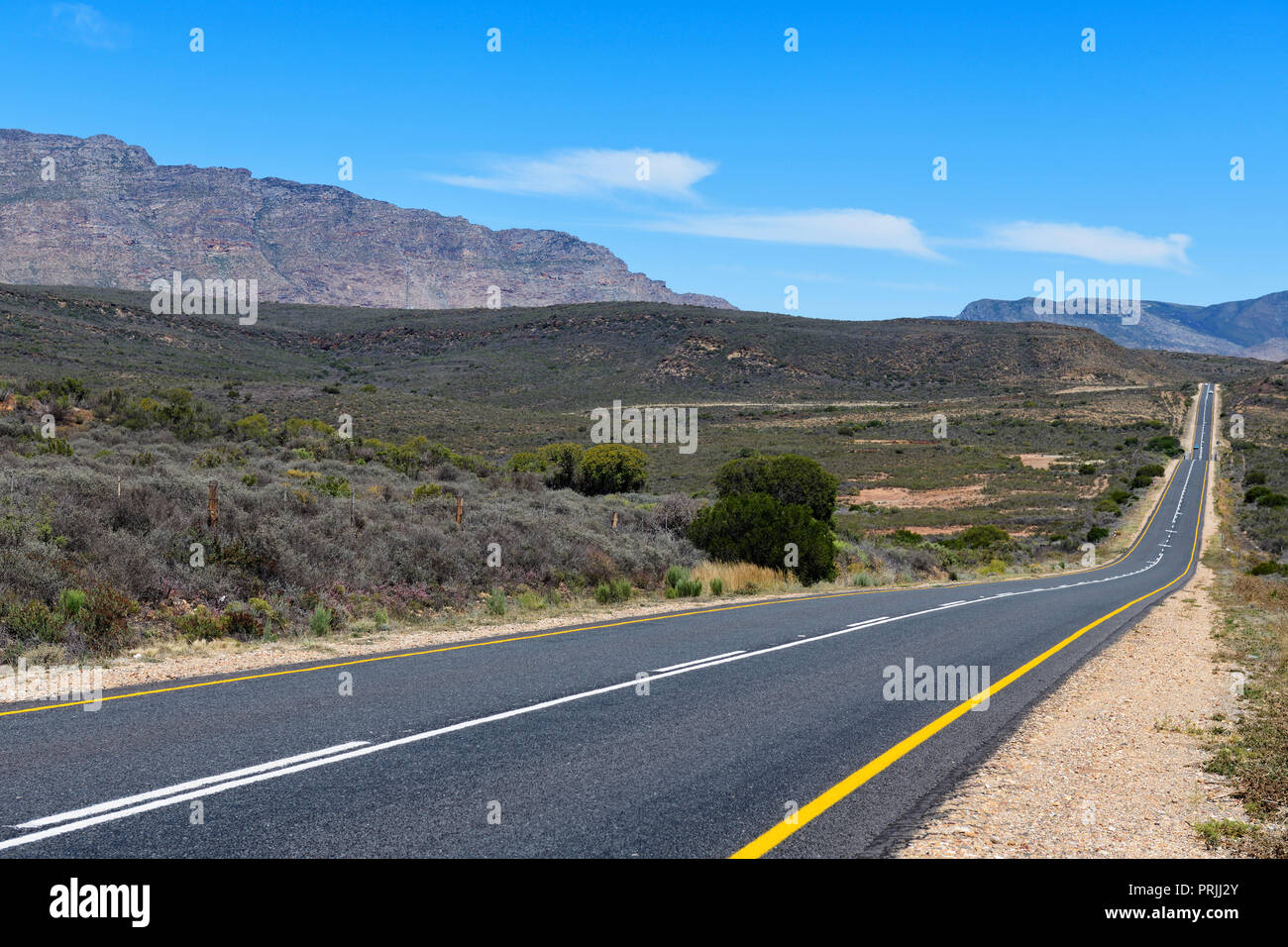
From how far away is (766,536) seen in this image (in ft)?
70.7

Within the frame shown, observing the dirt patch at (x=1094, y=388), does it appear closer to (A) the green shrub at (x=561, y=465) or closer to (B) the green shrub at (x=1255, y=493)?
(B) the green shrub at (x=1255, y=493)

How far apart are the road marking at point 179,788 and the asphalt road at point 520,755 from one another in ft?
0.07

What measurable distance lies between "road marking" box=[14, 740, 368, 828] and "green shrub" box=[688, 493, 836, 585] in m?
16.1

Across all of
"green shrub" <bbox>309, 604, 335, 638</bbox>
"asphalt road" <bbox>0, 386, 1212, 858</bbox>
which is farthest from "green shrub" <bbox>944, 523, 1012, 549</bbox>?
"green shrub" <bbox>309, 604, 335, 638</bbox>

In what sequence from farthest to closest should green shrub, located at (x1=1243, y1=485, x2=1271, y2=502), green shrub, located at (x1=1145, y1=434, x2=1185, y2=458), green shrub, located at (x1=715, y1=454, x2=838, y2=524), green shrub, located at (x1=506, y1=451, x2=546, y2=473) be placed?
green shrub, located at (x1=1145, y1=434, x2=1185, y2=458) → green shrub, located at (x1=1243, y1=485, x2=1271, y2=502) → green shrub, located at (x1=506, y1=451, x2=546, y2=473) → green shrub, located at (x1=715, y1=454, x2=838, y2=524)

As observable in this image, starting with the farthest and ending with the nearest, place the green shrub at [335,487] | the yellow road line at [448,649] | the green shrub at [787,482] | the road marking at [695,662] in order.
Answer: the green shrub at [787,482] < the green shrub at [335,487] < the road marking at [695,662] < the yellow road line at [448,649]

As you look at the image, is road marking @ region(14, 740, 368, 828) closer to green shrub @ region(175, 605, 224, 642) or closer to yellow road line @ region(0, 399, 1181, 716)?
yellow road line @ region(0, 399, 1181, 716)

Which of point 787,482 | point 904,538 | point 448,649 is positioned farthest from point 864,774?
point 904,538

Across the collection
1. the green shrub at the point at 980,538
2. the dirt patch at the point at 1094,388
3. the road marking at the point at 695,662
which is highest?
the dirt patch at the point at 1094,388

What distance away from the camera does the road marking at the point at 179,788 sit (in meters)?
4.51

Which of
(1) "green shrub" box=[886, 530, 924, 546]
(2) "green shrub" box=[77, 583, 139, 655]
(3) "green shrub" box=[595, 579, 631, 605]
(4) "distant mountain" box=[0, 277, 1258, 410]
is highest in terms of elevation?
(4) "distant mountain" box=[0, 277, 1258, 410]

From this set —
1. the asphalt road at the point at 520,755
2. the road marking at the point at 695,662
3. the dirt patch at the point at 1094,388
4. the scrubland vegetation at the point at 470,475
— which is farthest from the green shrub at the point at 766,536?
the dirt patch at the point at 1094,388

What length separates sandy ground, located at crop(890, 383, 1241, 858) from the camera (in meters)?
4.87
